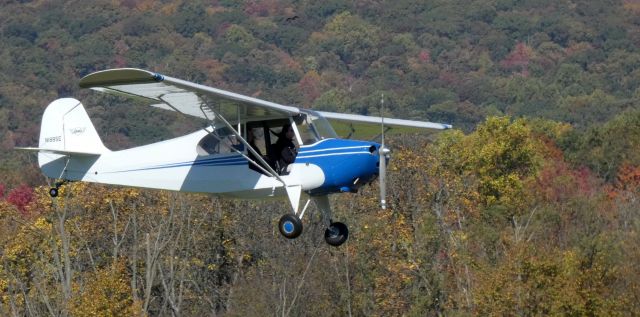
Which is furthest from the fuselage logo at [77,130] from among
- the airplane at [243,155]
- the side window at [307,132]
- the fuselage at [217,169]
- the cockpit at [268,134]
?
the side window at [307,132]

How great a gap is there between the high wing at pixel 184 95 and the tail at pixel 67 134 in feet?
9.21

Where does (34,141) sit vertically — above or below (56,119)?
below

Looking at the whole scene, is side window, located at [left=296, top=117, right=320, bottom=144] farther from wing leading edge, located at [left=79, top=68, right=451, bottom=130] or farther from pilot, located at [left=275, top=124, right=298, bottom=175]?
Answer: wing leading edge, located at [left=79, top=68, right=451, bottom=130]

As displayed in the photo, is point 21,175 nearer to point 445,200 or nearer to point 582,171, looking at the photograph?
point 582,171

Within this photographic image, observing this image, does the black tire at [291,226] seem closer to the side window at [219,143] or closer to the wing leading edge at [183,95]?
the side window at [219,143]

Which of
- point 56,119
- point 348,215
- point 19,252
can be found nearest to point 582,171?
point 348,215

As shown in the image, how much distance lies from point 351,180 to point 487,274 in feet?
72.1

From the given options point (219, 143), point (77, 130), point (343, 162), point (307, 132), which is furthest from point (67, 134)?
point (343, 162)

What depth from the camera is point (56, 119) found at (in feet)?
92.5

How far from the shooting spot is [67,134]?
1097 inches

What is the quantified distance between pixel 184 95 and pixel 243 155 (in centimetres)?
139

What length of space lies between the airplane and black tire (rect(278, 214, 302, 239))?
0.6 inches

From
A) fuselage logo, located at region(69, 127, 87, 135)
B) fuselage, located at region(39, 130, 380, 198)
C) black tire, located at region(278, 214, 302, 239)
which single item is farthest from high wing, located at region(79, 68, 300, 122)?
fuselage logo, located at region(69, 127, 87, 135)

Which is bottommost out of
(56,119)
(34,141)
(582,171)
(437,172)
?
(34,141)
